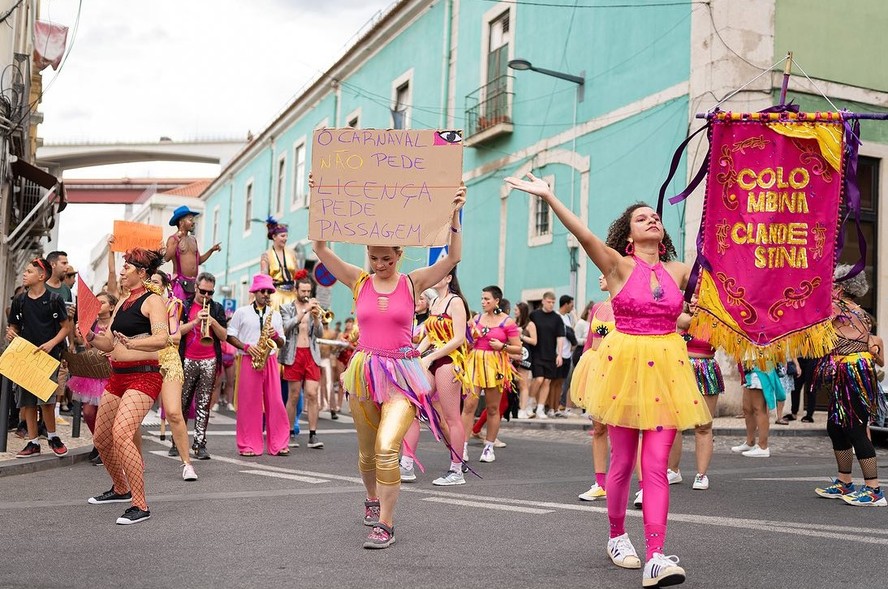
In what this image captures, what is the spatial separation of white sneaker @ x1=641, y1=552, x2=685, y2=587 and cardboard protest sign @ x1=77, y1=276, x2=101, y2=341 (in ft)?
17.4

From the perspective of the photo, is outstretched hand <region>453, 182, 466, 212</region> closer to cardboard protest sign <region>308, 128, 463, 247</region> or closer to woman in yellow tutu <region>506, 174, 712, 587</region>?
cardboard protest sign <region>308, 128, 463, 247</region>

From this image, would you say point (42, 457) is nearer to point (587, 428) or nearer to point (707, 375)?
point (707, 375)

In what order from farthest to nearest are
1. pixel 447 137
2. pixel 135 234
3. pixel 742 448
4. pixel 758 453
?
1. pixel 742 448
2. pixel 135 234
3. pixel 758 453
4. pixel 447 137

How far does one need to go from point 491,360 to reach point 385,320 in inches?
177

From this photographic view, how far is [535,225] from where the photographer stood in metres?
21.5

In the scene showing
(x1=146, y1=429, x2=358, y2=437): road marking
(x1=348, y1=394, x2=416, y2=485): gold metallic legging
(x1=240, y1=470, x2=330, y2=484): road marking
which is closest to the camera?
(x1=348, y1=394, x2=416, y2=485): gold metallic legging

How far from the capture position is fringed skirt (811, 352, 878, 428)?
7656 mm

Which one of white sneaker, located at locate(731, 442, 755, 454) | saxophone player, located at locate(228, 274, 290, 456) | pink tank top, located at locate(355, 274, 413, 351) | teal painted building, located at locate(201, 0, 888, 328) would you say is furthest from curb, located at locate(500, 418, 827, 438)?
pink tank top, located at locate(355, 274, 413, 351)

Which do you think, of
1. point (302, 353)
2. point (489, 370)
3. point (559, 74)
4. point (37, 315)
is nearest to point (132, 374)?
point (37, 315)

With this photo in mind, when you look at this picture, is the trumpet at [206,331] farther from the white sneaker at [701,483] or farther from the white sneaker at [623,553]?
the white sneaker at [623,553]

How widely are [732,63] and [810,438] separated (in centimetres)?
615

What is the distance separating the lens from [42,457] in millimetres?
9602

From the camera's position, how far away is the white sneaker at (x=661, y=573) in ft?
14.7

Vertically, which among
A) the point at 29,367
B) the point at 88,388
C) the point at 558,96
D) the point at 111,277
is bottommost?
the point at 88,388
